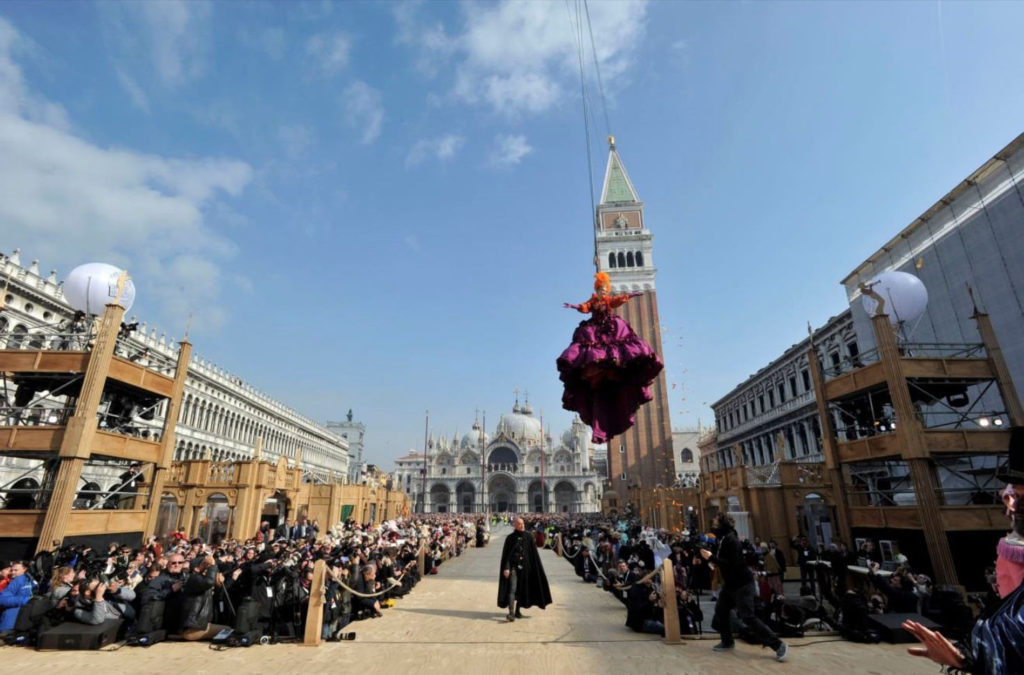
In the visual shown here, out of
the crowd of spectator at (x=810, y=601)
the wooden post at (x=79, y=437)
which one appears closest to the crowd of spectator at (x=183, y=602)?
the wooden post at (x=79, y=437)

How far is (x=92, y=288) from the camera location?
13273 mm

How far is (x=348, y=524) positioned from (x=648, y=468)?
4045 centimetres

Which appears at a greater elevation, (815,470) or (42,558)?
(815,470)

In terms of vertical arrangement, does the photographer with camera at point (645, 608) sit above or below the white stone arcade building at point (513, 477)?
below

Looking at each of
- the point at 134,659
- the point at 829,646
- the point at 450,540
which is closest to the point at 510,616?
the point at 829,646

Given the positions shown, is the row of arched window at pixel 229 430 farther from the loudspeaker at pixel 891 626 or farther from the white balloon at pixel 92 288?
the loudspeaker at pixel 891 626

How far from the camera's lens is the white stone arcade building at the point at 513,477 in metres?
82.2

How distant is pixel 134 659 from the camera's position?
6.28 metres

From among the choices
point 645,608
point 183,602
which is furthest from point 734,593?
point 183,602

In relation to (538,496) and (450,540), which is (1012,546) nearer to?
(450,540)

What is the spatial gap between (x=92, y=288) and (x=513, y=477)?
7558 cm

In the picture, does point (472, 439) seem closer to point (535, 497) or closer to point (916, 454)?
point (535, 497)

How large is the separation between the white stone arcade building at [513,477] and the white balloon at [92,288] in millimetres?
73764

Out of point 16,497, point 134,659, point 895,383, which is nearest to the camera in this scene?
point 134,659
